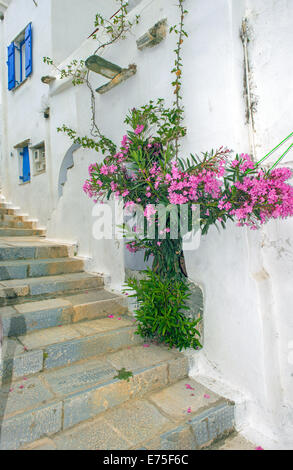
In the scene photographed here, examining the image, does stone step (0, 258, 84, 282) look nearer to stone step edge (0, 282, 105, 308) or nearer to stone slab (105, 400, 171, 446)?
stone step edge (0, 282, 105, 308)

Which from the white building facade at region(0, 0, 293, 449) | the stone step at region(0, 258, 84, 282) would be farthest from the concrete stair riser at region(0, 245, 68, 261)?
the white building facade at region(0, 0, 293, 449)

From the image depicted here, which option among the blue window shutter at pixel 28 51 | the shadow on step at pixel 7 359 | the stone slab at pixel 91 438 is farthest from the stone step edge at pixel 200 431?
the blue window shutter at pixel 28 51

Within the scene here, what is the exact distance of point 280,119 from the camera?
8.00ft

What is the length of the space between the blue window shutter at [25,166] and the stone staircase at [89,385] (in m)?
5.51

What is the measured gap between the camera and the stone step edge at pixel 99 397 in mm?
2029

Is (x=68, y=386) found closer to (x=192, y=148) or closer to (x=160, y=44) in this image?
(x=192, y=148)

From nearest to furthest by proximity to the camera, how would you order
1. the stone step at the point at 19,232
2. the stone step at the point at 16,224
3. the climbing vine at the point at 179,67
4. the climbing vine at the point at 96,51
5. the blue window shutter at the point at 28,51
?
the climbing vine at the point at 179,67, the climbing vine at the point at 96,51, the stone step at the point at 19,232, the stone step at the point at 16,224, the blue window shutter at the point at 28,51

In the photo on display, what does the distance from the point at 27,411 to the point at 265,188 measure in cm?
234

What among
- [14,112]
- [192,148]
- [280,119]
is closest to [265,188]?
[280,119]

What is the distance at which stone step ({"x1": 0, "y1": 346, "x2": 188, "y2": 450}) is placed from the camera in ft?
6.52

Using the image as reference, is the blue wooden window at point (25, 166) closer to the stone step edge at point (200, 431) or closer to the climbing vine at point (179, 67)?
the climbing vine at point (179, 67)

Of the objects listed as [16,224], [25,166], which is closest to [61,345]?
[16,224]

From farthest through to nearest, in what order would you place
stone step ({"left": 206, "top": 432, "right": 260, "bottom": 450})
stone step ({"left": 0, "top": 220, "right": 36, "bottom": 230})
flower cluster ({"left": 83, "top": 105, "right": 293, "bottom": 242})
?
stone step ({"left": 0, "top": 220, "right": 36, "bottom": 230}), stone step ({"left": 206, "top": 432, "right": 260, "bottom": 450}), flower cluster ({"left": 83, "top": 105, "right": 293, "bottom": 242})

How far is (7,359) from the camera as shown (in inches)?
94.2
